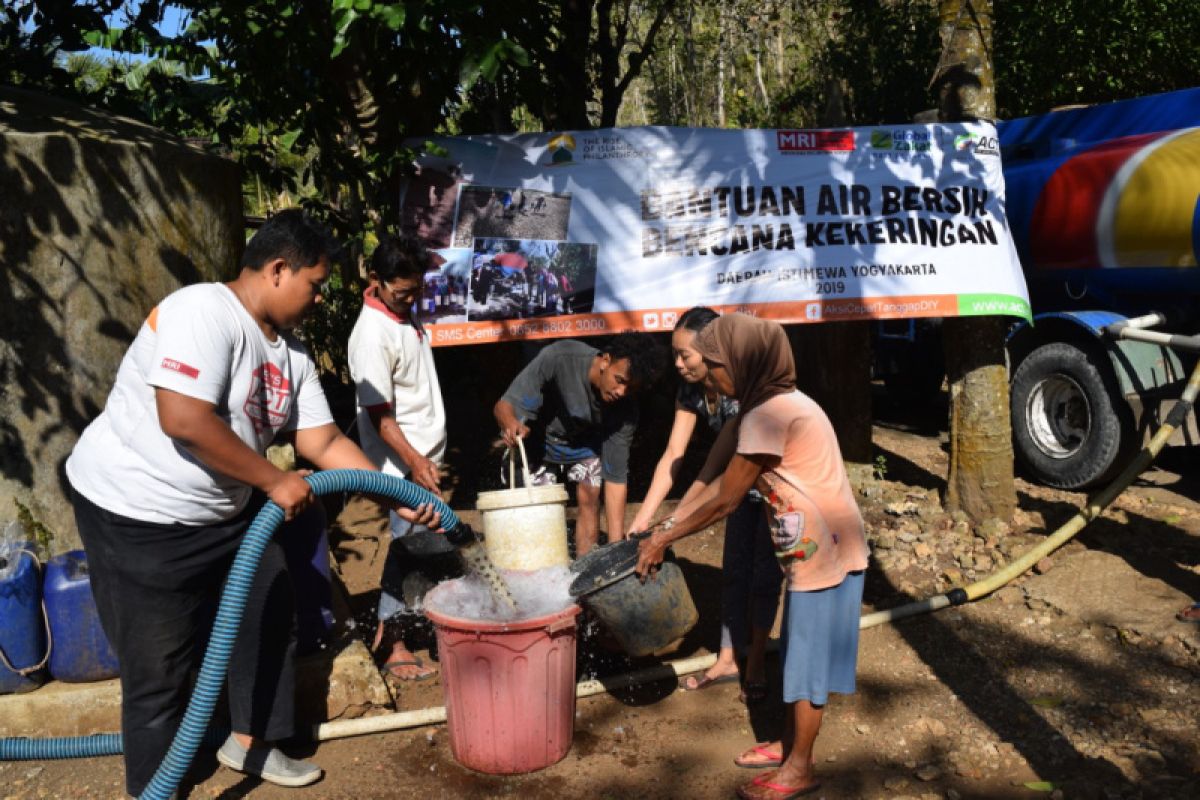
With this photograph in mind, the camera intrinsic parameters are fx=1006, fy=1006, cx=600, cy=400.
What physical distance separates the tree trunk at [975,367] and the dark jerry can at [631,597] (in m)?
2.85

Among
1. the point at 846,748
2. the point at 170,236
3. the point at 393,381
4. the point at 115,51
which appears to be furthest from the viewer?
the point at 115,51

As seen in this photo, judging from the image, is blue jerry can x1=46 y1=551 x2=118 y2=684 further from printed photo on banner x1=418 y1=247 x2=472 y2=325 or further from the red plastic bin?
printed photo on banner x1=418 y1=247 x2=472 y2=325

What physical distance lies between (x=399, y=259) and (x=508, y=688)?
5.55ft

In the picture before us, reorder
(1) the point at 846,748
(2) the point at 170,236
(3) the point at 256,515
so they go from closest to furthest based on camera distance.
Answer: (3) the point at 256,515, (1) the point at 846,748, (2) the point at 170,236

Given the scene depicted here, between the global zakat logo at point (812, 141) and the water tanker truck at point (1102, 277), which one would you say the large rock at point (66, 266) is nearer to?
the global zakat logo at point (812, 141)

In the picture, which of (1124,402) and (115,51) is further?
(1124,402)

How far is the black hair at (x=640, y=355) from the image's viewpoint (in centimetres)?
407

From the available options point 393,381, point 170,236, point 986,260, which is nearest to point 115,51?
point 170,236

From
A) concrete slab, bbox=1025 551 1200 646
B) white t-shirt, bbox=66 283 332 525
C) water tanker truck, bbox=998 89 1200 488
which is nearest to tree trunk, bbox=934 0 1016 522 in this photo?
concrete slab, bbox=1025 551 1200 646

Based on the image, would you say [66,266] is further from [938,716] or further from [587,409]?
[938,716]

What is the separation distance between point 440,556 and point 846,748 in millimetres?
1755

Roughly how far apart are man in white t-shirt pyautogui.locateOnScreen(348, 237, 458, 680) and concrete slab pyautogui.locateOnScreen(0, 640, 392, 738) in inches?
13.1

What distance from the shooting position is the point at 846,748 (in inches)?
149

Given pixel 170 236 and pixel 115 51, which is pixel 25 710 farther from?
pixel 115 51
